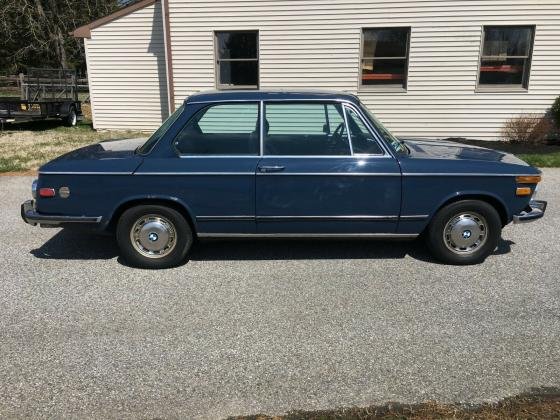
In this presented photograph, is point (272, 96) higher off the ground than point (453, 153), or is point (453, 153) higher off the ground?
point (272, 96)

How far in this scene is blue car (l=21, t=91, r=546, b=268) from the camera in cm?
432

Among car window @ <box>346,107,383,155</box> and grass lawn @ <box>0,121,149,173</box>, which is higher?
car window @ <box>346,107,383,155</box>

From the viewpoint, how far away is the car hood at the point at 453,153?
454cm

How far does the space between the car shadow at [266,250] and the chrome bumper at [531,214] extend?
1.90 ft

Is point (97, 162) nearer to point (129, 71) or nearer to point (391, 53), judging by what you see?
point (391, 53)

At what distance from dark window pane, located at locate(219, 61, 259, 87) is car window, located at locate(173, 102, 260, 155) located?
27.2 ft

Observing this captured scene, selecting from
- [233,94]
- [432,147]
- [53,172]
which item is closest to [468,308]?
[432,147]

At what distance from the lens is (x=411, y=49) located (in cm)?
1159

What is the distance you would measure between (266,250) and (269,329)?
1.63 meters

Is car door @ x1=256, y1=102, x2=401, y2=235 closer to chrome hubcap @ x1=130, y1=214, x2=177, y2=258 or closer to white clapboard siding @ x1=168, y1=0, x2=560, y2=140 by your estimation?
chrome hubcap @ x1=130, y1=214, x2=177, y2=258

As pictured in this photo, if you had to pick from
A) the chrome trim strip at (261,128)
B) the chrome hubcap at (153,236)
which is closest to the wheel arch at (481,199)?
the chrome trim strip at (261,128)

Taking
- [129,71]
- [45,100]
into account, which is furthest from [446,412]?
[45,100]

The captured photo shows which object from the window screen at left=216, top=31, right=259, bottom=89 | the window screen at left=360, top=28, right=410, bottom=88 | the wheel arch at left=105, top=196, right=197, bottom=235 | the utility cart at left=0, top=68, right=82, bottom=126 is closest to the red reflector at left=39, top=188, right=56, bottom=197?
the wheel arch at left=105, top=196, right=197, bottom=235

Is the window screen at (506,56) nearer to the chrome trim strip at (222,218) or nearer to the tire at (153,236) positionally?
the chrome trim strip at (222,218)
